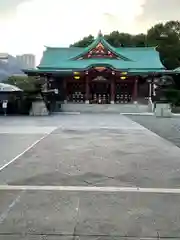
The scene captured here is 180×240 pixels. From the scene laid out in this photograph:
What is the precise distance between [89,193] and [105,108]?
31.0m

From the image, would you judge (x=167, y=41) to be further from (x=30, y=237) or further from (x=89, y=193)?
(x=30, y=237)

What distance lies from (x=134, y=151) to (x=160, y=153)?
75 centimetres

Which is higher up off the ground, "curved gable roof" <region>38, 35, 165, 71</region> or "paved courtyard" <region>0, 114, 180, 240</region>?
"curved gable roof" <region>38, 35, 165, 71</region>

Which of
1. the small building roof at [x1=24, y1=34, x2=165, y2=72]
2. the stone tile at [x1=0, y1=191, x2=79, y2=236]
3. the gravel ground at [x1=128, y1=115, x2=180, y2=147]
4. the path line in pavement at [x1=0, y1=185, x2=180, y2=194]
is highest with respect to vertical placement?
the small building roof at [x1=24, y1=34, x2=165, y2=72]

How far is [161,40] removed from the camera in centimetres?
5769

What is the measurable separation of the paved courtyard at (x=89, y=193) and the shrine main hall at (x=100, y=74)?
2772 centimetres

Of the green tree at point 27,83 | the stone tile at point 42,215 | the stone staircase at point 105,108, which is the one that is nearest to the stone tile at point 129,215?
the stone tile at point 42,215

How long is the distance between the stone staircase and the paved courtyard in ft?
84.0

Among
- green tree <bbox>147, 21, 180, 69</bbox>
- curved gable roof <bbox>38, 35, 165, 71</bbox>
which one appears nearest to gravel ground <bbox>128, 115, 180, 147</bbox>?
curved gable roof <bbox>38, 35, 165, 71</bbox>

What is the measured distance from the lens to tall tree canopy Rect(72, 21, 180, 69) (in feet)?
177

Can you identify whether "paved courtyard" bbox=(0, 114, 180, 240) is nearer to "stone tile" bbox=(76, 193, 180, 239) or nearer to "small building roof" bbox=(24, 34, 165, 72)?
"stone tile" bbox=(76, 193, 180, 239)

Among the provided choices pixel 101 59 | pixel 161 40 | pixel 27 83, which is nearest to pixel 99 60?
pixel 101 59

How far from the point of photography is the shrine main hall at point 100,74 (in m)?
37.9

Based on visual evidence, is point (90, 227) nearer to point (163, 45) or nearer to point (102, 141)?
point (102, 141)
